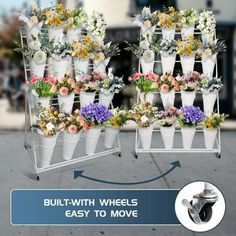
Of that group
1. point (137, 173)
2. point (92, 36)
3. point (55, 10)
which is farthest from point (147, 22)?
point (137, 173)

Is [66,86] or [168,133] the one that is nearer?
[66,86]

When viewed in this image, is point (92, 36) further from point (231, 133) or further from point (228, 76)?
point (228, 76)

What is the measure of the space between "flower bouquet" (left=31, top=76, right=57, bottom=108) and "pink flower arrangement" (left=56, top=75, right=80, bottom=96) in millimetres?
75

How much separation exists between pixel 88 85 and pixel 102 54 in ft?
1.80

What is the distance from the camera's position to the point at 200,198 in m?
3.85

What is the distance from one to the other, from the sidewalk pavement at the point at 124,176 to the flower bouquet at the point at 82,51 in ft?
4.99

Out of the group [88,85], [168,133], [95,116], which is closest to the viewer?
[95,116]

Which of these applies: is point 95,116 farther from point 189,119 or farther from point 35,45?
point 189,119

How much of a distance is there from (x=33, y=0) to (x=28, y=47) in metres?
0.91

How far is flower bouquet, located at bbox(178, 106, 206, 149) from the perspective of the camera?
6.90 meters

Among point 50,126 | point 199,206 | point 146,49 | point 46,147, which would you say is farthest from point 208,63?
point 199,206

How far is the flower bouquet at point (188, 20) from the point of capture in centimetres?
708

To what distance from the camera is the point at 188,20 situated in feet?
23.3

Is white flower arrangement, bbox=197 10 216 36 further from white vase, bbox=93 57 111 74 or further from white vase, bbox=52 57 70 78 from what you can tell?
white vase, bbox=52 57 70 78
